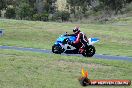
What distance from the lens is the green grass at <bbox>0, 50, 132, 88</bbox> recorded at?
15695 mm

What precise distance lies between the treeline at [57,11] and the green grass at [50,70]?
53.8 meters

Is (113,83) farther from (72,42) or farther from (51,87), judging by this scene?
(72,42)

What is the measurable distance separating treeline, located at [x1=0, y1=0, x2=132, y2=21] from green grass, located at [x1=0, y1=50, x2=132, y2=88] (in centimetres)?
5380

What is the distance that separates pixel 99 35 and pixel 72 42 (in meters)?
20.1

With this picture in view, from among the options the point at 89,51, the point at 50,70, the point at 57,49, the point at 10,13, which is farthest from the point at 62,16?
the point at 50,70

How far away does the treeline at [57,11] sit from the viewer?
77188 millimetres

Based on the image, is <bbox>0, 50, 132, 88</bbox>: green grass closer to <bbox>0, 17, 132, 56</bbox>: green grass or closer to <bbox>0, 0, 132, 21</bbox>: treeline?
<bbox>0, 17, 132, 56</bbox>: green grass

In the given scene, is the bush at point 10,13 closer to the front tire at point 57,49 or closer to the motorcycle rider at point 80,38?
the front tire at point 57,49

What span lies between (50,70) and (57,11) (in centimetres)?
7074

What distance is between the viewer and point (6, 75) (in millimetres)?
16656

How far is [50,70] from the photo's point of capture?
59.4 ft

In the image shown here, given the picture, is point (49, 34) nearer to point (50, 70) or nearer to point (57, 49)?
point (57, 49)

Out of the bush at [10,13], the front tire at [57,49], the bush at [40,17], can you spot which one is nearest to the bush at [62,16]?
the bush at [40,17]

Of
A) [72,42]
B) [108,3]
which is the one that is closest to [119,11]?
[108,3]
